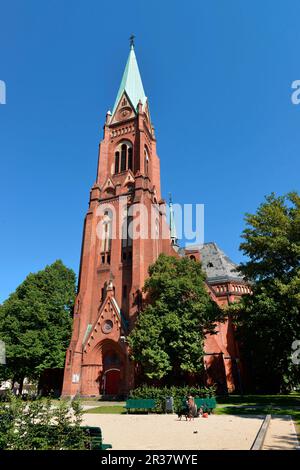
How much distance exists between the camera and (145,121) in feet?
154

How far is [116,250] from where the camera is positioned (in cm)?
3641

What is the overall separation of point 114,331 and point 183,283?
9263mm

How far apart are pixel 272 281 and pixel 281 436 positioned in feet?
38.3

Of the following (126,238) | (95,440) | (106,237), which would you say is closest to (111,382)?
(126,238)

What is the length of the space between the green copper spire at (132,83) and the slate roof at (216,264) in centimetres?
2418

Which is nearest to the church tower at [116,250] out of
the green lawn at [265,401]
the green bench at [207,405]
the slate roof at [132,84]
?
the slate roof at [132,84]

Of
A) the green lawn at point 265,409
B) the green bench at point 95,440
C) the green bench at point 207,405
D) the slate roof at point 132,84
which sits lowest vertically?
the green lawn at point 265,409

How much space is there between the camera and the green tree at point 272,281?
62.3 feet

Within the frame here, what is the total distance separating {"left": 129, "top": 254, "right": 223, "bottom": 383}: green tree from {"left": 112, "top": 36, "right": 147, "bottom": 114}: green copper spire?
31034 mm

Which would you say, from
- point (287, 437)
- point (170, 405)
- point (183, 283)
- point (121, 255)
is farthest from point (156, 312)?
point (287, 437)

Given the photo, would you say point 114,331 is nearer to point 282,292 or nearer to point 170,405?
point 170,405

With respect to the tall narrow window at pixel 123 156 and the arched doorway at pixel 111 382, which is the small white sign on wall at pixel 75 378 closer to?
the arched doorway at pixel 111 382

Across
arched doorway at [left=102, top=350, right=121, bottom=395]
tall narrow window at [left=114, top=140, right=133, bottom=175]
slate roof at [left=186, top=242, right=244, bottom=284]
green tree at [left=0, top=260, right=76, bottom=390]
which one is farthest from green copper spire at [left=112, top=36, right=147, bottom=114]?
arched doorway at [left=102, top=350, right=121, bottom=395]
